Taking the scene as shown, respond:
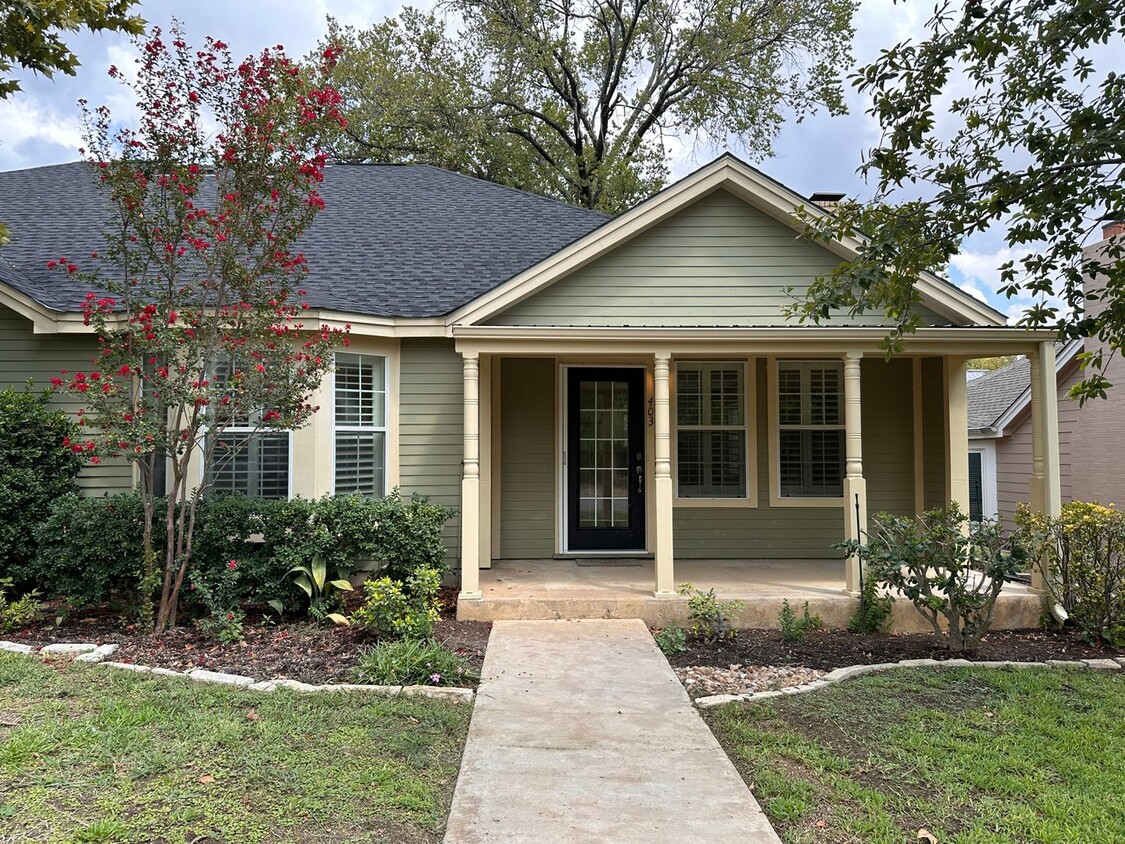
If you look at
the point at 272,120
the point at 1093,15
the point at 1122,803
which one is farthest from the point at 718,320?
the point at 1122,803

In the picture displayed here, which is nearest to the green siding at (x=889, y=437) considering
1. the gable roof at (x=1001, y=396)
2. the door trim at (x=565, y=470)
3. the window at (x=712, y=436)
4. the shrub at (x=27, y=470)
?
the window at (x=712, y=436)

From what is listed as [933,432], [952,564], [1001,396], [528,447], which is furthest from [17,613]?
[1001,396]

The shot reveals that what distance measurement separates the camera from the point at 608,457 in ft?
27.6

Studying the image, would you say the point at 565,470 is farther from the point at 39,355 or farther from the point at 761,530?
the point at 39,355

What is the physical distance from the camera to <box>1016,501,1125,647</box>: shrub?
5.91m

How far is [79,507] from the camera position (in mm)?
6184

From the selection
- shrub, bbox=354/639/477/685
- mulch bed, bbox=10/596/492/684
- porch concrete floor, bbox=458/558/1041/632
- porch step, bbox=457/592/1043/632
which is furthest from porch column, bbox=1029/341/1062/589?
shrub, bbox=354/639/477/685

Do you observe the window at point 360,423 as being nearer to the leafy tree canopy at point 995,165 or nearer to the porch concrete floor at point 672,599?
the porch concrete floor at point 672,599

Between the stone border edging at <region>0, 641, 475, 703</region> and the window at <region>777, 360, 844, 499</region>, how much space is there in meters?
5.22

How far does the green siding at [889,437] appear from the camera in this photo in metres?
8.41

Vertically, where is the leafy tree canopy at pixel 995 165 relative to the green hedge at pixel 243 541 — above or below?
above

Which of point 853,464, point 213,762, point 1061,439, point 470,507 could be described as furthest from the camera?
point 1061,439

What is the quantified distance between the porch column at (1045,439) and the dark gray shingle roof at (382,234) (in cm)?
513

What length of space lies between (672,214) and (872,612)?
4.24 meters
